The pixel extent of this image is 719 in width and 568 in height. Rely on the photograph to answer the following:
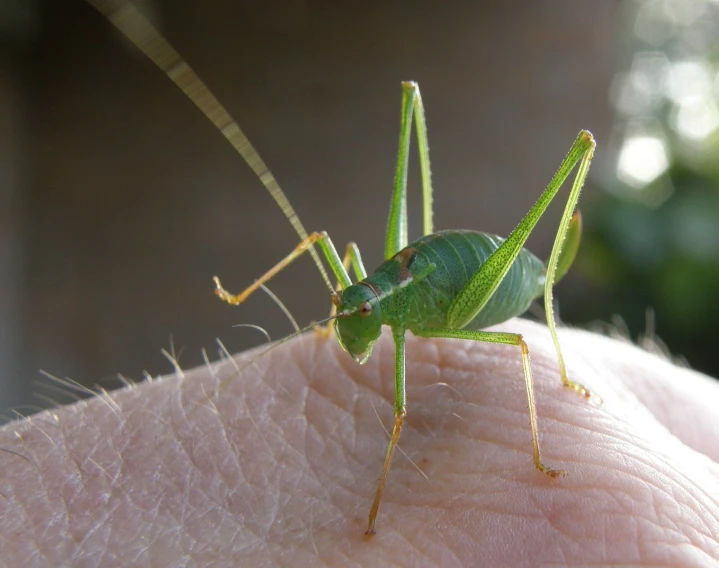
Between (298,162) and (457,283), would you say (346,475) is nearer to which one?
(457,283)

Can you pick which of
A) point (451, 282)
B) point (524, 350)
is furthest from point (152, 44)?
point (451, 282)

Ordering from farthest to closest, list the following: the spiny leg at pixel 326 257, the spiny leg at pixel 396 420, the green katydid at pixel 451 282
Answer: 1. the spiny leg at pixel 326 257
2. the green katydid at pixel 451 282
3. the spiny leg at pixel 396 420

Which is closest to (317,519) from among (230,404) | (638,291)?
(230,404)

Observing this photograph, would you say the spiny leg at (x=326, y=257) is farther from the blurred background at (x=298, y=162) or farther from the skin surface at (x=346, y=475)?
the blurred background at (x=298, y=162)

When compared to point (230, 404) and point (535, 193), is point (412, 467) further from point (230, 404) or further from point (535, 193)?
point (535, 193)

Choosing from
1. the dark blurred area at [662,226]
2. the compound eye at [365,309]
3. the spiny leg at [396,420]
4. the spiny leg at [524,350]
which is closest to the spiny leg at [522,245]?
the spiny leg at [524,350]

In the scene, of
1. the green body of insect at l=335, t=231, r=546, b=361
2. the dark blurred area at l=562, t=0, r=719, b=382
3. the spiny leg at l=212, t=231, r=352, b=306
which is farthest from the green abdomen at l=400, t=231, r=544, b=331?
the dark blurred area at l=562, t=0, r=719, b=382

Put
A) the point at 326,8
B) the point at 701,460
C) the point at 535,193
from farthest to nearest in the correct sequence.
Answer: the point at 535,193, the point at 326,8, the point at 701,460

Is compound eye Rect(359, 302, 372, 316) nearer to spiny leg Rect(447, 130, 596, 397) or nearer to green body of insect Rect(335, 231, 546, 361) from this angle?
green body of insect Rect(335, 231, 546, 361)
